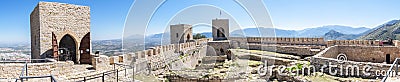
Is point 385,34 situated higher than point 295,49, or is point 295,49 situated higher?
point 385,34

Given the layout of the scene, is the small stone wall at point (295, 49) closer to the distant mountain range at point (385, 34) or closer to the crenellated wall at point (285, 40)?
the crenellated wall at point (285, 40)

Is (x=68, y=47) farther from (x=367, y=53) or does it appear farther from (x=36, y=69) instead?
(x=367, y=53)

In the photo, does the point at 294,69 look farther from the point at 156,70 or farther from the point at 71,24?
the point at 71,24

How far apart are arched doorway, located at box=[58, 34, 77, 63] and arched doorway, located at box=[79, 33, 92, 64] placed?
34cm

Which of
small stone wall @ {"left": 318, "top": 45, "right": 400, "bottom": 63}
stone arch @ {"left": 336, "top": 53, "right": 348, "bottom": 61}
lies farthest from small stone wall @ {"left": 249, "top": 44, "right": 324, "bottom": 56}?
small stone wall @ {"left": 318, "top": 45, "right": 400, "bottom": 63}

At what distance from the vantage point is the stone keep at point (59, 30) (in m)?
9.09

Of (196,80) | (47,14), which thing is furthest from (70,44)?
(196,80)

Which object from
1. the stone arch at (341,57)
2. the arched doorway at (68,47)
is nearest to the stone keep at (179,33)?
the arched doorway at (68,47)

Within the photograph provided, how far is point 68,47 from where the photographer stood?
11.0 m

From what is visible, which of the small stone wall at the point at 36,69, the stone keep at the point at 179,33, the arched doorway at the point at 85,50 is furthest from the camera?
the stone keep at the point at 179,33

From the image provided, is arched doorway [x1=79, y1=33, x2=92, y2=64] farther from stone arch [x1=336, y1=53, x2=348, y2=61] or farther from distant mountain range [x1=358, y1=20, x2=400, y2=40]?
distant mountain range [x1=358, y1=20, x2=400, y2=40]

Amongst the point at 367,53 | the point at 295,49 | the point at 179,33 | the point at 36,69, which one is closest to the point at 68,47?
the point at 36,69

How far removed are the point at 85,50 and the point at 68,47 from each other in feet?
3.71

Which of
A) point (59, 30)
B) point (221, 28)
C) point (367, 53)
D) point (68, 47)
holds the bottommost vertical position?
point (367, 53)
